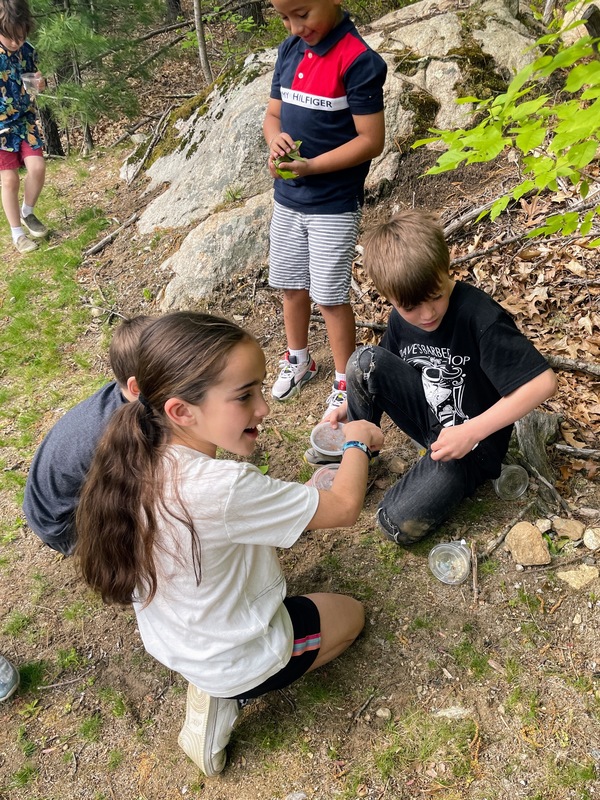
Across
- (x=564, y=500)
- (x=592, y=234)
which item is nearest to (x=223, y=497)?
(x=564, y=500)

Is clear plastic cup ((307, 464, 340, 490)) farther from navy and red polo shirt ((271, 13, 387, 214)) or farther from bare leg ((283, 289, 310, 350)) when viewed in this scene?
navy and red polo shirt ((271, 13, 387, 214))

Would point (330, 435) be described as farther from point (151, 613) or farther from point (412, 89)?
point (412, 89)

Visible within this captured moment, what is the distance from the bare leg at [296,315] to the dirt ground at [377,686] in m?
0.80

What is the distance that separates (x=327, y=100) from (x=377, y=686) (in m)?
2.66

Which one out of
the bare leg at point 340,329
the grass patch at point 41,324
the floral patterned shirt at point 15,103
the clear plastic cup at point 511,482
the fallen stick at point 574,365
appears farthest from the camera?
the floral patterned shirt at point 15,103

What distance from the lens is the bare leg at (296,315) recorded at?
3.42 metres

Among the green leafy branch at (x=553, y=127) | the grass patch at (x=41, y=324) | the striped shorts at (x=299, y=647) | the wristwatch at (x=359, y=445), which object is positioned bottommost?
the grass patch at (x=41, y=324)

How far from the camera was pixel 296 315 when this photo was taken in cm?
348

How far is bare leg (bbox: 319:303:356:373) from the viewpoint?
126 inches

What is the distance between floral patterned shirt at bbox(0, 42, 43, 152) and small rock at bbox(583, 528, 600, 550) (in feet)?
18.9

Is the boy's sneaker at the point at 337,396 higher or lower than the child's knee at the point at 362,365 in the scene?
lower

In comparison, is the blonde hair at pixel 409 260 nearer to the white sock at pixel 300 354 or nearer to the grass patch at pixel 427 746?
Result: the white sock at pixel 300 354

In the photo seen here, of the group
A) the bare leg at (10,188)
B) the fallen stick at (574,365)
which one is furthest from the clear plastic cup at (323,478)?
the bare leg at (10,188)

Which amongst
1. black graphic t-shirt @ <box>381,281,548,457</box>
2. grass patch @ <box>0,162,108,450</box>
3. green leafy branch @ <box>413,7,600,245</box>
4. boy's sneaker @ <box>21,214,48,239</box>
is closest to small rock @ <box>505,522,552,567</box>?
black graphic t-shirt @ <box>381,281,548,457</box>
